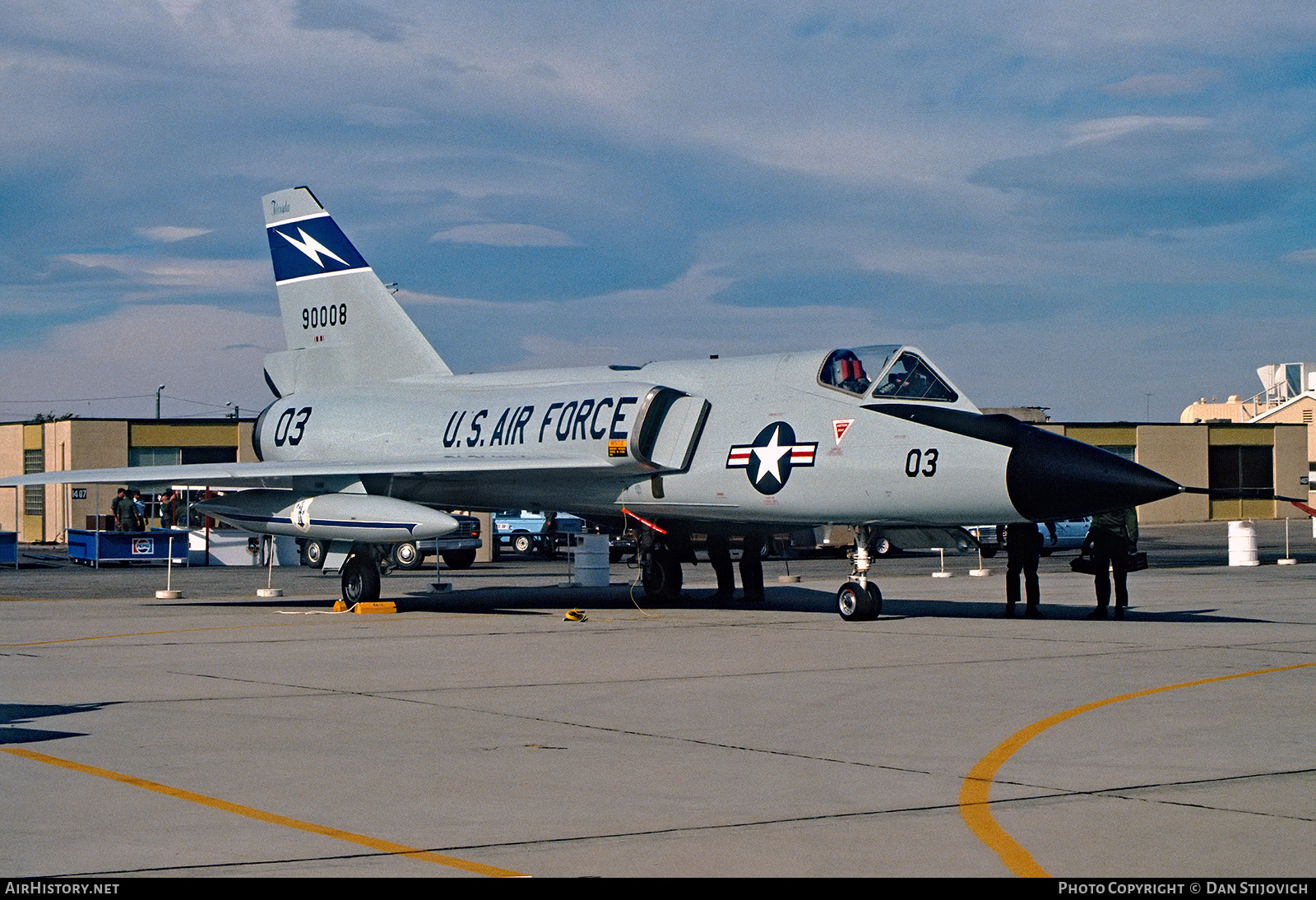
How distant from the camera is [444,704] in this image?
31.8 feet

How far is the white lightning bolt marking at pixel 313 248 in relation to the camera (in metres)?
23.2

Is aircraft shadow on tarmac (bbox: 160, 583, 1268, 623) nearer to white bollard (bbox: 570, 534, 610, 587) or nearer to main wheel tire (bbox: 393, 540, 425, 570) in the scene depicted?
white bollard (bbox: 570, 534, 610, 587)

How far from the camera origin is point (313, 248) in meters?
23.3

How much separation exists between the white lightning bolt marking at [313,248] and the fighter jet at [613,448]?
0.11ft

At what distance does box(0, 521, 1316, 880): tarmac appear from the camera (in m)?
5.44

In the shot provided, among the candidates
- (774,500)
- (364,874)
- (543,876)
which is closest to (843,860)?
(543,876)

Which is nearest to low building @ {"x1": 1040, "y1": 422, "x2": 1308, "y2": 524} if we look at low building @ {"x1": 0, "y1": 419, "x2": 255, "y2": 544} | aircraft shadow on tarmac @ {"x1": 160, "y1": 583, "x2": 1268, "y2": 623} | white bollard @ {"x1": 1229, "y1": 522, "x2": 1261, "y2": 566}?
white bollard @ {"x1": 1229, "y1": 522, "x2": 1261, "y2": 566}

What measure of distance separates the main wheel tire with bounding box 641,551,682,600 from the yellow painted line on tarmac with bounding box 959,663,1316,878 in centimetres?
1158

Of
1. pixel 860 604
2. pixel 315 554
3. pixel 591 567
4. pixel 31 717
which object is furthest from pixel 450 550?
pixel 31 717

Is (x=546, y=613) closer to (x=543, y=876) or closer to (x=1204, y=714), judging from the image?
(x=1204, y=714)

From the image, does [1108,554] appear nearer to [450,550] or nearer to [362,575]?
[362,575]

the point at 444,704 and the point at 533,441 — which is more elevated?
the point at 533,441

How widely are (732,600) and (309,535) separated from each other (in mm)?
6443

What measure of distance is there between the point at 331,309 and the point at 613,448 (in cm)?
761
